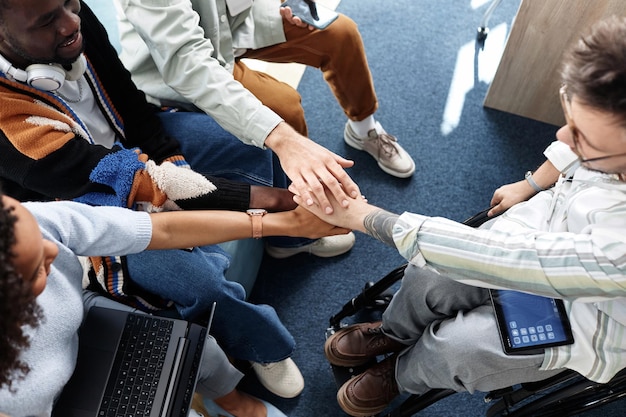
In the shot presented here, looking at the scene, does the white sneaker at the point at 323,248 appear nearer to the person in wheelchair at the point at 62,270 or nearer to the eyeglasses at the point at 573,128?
the person in wheelchair at the point at 62,270

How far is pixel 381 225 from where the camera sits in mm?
1146

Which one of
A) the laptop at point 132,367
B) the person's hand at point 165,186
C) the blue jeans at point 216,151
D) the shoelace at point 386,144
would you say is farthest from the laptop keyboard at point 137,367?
the shoelace at point 386,144

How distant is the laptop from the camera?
1088mm

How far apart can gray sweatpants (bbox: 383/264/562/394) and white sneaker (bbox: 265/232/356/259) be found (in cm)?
47

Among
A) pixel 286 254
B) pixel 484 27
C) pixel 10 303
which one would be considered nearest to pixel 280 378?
pixel 286 254

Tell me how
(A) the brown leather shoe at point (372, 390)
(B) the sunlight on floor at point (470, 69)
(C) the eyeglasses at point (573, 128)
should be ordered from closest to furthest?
(C) the eyeglasses at point (573, 128) → (A) the brown leather shoe at point (372, 390) → (B) the sunlight on floor at point (470, 69)

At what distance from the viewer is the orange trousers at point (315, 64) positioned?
5.41ft

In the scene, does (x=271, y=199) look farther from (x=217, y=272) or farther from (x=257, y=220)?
(x=217, y=272)

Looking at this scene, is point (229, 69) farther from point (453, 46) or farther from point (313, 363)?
point (453, 46)

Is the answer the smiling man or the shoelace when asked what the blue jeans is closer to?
the smiling man

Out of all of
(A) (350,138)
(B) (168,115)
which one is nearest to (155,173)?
(B) (168,115)

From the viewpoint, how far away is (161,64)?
1413 millimetres

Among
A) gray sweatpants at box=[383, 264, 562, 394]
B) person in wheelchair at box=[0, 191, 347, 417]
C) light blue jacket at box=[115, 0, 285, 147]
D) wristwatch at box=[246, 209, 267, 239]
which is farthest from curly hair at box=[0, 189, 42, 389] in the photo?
gray sweatpants at box=[383, 264, 562, 394]

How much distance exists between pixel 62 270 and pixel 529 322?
3.21 feet
